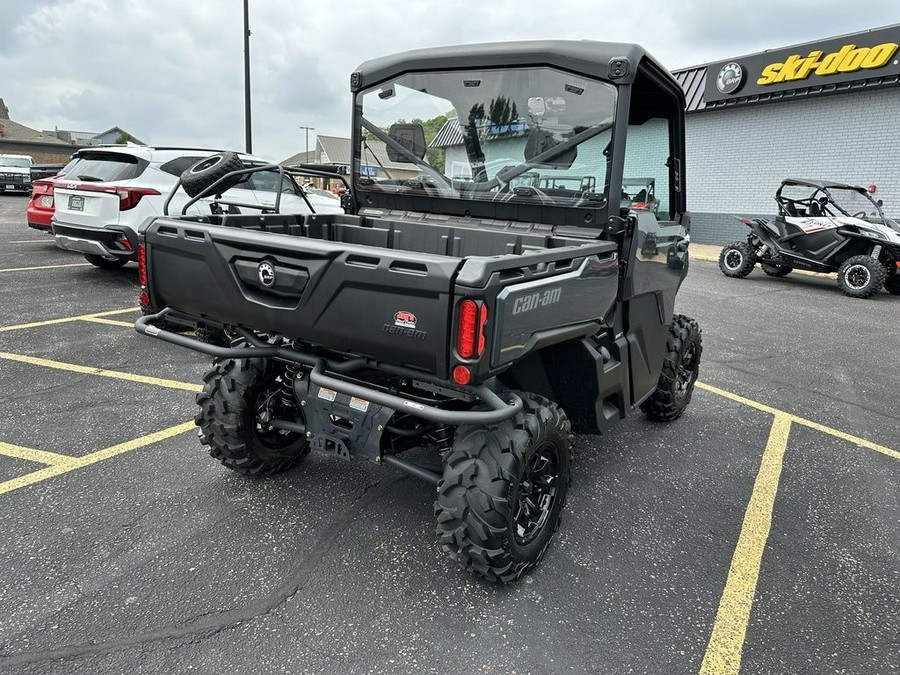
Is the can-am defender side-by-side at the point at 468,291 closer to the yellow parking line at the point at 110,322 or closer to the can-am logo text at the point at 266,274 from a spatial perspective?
the can-am logo text at the point at 266,274

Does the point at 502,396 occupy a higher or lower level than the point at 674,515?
higher

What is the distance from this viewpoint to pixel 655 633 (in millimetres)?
2326

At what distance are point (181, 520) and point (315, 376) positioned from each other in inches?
46.7

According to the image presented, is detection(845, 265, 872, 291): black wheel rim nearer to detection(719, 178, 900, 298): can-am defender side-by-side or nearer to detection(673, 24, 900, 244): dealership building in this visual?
detection(719, 178, 900, 298): can-am defender side-by-side

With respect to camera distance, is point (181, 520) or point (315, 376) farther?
point (181, 520)

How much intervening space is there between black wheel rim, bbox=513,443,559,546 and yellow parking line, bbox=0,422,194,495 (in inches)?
93.9

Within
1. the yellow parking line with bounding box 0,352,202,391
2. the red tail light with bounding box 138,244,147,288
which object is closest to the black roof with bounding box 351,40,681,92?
the red tail light with bounding box 138,244,147,288

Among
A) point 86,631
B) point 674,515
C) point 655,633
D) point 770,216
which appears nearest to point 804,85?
point 770,216

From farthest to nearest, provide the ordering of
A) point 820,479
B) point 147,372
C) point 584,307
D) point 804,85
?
1. point 804,85
2. point 147,372
3. point 820,479
4. point 584,307

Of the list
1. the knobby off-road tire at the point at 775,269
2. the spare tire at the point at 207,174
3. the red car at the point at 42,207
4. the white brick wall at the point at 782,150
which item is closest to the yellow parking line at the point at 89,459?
the spare tire at the point at 207,174

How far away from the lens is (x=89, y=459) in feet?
11.3

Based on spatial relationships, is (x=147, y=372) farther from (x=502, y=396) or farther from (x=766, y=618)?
(x=766, y=618)

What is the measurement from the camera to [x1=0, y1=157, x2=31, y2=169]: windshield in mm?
24156

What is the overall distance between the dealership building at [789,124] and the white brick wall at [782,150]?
23 mm
